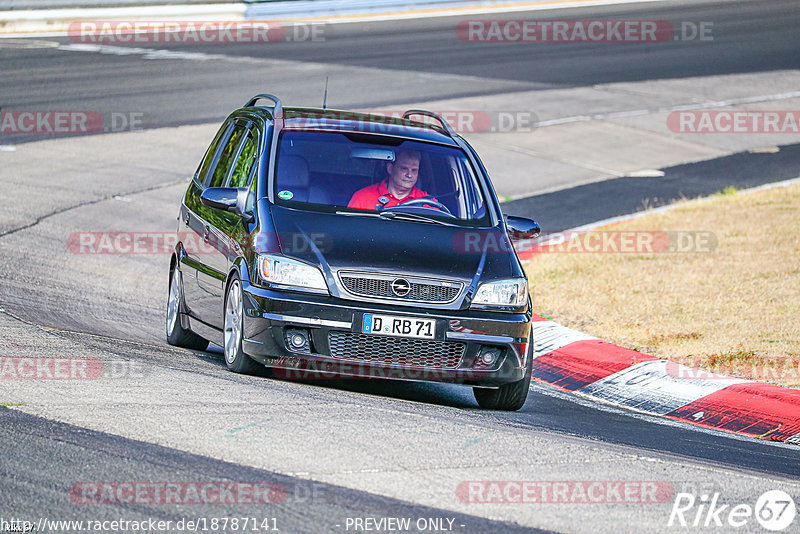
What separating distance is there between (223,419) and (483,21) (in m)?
28.5

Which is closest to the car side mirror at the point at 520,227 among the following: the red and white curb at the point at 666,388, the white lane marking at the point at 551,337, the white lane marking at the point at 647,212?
the red and white curb at the point at 666,388

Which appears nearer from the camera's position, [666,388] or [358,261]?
[358,261]

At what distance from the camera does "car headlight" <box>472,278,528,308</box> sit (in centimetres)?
739

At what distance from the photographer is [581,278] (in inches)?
498

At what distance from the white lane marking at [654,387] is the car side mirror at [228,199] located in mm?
2922

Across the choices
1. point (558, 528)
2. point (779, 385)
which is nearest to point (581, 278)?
point (779, 385)

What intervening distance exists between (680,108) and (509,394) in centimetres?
1717

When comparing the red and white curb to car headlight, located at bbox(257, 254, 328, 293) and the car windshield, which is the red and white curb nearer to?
the car windshield

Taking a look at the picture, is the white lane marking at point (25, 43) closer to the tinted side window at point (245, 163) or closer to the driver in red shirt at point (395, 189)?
the tinted side window at point (245, 163)

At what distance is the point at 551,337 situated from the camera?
34.3 feet

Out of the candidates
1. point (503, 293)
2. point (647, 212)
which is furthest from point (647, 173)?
point (503, 293)

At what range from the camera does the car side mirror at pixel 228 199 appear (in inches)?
311

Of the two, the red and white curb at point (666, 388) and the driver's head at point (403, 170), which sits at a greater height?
the driver's head at point (403, 170)

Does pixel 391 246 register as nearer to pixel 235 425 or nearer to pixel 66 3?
pixel 235 425
